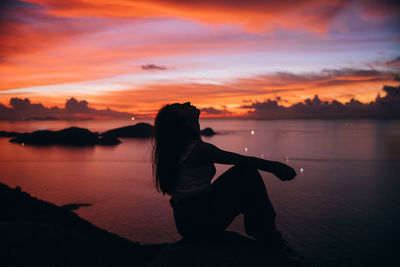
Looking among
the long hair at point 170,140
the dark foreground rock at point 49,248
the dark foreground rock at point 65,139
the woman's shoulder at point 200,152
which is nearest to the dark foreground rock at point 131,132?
the dark foreground rock at point 65,139

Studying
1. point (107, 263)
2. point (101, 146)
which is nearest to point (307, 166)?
point (107, 263)

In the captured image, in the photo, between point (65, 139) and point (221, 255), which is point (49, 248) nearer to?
point (221, 255)

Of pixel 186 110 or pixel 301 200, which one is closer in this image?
pixel 186 110

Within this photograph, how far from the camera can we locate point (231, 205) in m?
3.74

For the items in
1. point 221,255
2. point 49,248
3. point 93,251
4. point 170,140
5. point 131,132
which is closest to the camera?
point 170,140

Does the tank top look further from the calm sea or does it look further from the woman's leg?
the calm sea

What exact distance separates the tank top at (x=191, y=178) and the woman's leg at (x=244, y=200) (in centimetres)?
19

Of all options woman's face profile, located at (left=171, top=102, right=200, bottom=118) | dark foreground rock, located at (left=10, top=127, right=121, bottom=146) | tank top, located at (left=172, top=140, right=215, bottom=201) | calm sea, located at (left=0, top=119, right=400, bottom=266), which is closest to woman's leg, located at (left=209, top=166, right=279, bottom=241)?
tank top, located at (left=172, top=140, right=215, bottom=201)

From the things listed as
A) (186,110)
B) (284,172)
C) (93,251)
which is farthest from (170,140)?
(93,251)

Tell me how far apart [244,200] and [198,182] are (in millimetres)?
681

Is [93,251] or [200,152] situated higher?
[200,152]

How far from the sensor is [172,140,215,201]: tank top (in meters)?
3.57

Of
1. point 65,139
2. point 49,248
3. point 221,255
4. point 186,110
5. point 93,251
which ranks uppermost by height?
point 186,110

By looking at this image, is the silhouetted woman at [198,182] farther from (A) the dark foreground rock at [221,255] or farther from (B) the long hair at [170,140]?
(A) the dark foreground rock at [221,255]
